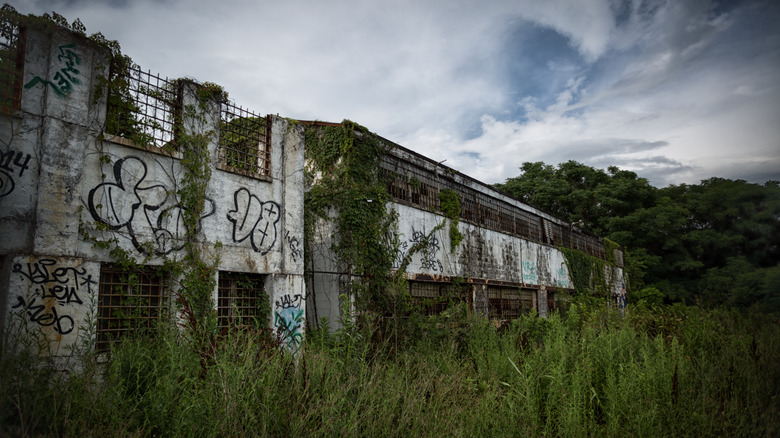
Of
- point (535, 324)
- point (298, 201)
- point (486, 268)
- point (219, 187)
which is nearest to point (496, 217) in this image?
point (486, 268)

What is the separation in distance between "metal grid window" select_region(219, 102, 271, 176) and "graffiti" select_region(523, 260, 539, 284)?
11.4 m

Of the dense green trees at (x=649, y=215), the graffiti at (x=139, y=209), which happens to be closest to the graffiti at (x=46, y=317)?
the graffiti at (x=139, y=209)

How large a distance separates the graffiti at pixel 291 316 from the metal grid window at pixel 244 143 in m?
2.32

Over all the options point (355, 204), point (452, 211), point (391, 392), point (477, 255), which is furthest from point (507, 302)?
point (391, 392)

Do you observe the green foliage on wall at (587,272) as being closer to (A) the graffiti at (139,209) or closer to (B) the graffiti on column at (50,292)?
(A) the graffiti at (139,209)

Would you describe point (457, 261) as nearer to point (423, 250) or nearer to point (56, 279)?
point (423, 250)

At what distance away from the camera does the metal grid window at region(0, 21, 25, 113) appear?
5164 millimetres

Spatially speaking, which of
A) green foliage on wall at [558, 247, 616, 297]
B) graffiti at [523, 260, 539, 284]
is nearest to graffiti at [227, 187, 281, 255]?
graffiti at [523, 260, 539, 284]

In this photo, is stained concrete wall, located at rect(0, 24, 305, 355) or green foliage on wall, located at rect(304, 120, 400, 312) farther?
Result: green foliage on wall, located at rect(304, 120, 400, 312)

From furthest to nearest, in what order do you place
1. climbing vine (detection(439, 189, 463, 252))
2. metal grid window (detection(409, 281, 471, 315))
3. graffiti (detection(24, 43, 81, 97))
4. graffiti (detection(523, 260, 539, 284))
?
graffiti (detection(523, 260, 539, 284))
climbing vine (detection(439, 189, 463, 252))
metal grid window (detection(409, 281, 471, 315))
graffiti (detection(24, 43, 81, 97))

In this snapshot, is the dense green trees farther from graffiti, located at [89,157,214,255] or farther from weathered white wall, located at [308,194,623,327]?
graffiti, located at [89,157,214,255]

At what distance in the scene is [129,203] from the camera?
6.04 metres

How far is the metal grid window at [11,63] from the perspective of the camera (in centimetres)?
516

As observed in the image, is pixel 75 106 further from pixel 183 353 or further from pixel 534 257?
pixel 534 257
